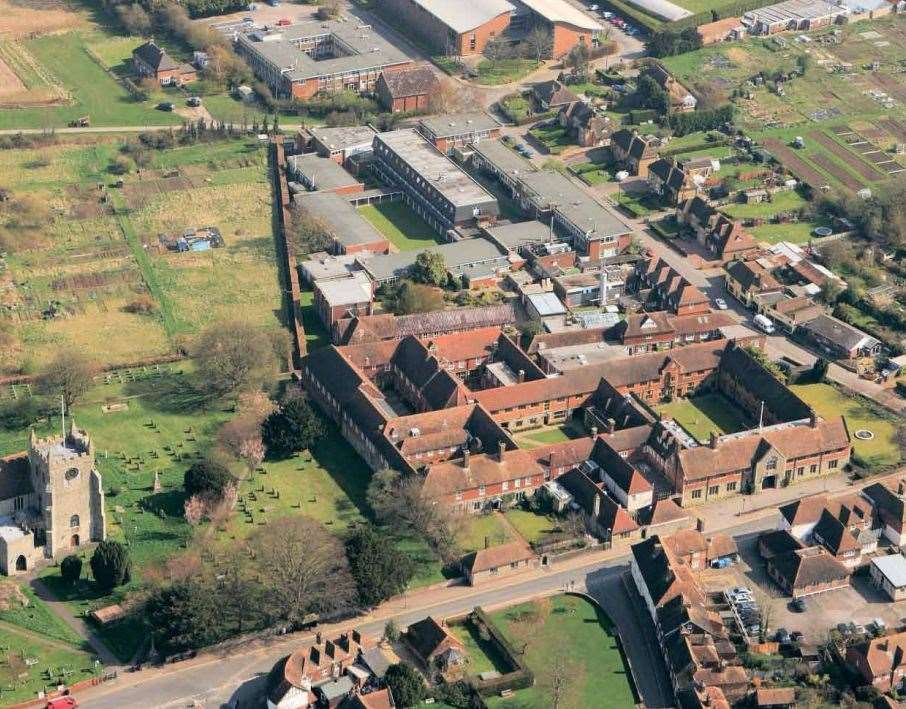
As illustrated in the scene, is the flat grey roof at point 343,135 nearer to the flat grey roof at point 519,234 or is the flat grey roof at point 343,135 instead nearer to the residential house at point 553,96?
the residential house at point 553,96

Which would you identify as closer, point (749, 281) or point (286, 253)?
point (749, 281)

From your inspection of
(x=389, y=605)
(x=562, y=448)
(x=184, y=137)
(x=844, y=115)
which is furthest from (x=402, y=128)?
(x=389, y=605)

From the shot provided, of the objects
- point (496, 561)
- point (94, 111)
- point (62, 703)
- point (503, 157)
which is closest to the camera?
point (62, 703)

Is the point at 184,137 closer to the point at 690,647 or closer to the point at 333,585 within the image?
the point at 333,585

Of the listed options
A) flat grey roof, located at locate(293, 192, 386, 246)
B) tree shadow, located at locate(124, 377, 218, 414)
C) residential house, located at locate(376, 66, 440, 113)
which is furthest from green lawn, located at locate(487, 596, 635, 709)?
residential house, located at locate(376, 66, 440, 113)

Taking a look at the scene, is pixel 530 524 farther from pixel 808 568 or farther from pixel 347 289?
pixel 347 289

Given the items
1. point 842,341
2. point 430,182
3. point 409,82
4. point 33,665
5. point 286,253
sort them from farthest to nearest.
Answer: point 409,82 < point 430,182 < point 286,253 < point 842,341 < point 33,665

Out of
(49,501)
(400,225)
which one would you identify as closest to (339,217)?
(400,225)
